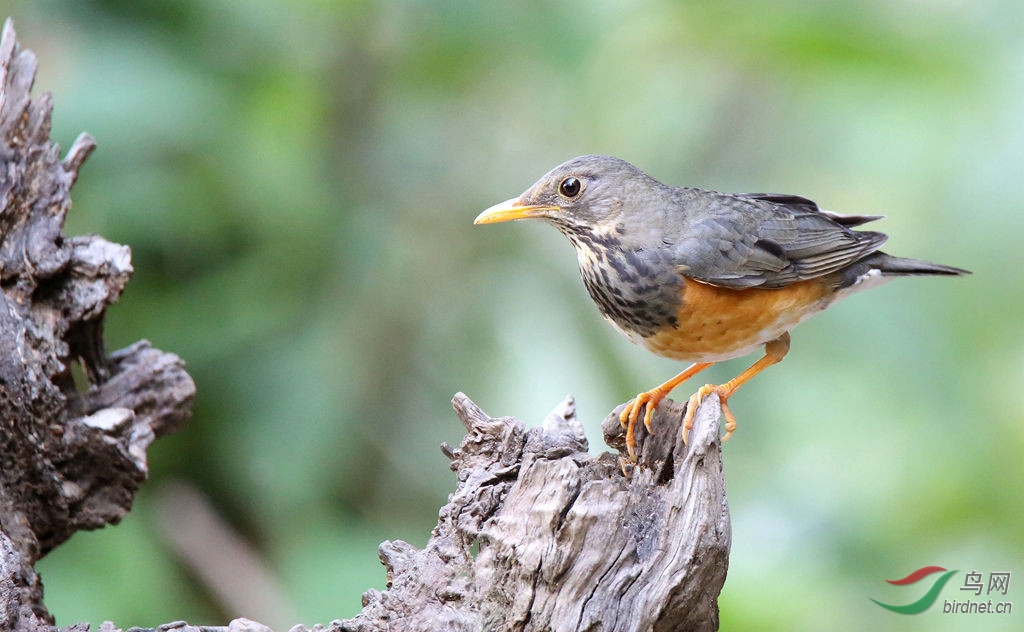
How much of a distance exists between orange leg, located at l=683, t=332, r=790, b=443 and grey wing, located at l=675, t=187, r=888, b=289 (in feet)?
1.19

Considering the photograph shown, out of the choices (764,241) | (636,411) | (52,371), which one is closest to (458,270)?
(764,241)

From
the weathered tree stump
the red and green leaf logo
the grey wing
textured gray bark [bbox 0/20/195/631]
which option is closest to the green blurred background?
the red and green leaf logo

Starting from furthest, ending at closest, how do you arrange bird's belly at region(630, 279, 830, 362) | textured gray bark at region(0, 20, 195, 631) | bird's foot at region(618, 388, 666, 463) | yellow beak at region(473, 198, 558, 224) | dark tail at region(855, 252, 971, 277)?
dark tail at region(855, 252, 971, 277) < yellow beak at region(473, 198, 558, 224) < bird's belly at region(630, 279, 830, 362) < bird's foot at region(618, 388, 666, 463) < textured gray bark at region(0, 20, 195, 631)

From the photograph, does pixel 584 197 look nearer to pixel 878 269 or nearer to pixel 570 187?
pixel 570 187

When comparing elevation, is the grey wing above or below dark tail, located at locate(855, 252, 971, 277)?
below

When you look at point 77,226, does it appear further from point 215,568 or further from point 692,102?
point 692,102

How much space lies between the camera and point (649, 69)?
5.33 meters

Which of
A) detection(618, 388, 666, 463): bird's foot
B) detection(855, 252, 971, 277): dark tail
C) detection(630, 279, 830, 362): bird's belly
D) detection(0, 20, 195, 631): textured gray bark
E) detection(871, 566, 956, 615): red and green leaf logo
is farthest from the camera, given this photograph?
detection(871, 566, 956, 615): red and green leaf logo

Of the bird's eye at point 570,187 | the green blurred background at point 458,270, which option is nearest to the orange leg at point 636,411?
the bird's eye at point 570,187

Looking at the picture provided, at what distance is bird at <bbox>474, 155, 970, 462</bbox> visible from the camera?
12.4 ft

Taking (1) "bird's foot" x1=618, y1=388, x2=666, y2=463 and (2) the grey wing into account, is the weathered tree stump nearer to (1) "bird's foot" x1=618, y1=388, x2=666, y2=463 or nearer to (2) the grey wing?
(1) "bird's foot" x1=618, y1=388, x2=666, y2=463

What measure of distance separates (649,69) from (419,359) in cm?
192

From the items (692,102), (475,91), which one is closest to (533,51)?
(475,91)

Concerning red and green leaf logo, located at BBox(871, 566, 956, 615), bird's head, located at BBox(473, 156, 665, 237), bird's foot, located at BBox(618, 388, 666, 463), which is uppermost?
bird's head, located at BBox(473, 156, 665, 237)
